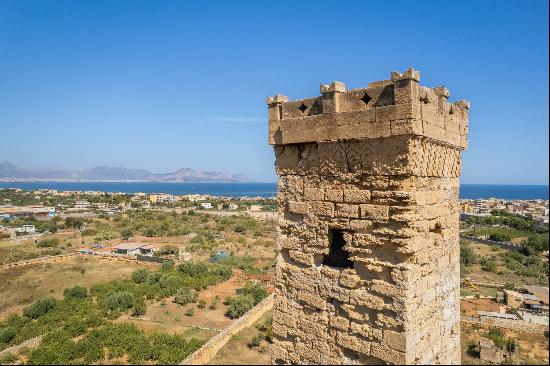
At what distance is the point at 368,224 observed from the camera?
4566 mm

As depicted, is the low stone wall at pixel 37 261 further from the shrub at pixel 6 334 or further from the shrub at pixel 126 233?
the shrub at pixel 6 334

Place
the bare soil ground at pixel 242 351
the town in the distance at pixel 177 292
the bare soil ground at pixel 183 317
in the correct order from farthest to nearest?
1. the bare soil ground at pixel 183 317
2. the town in the distance at pixel 177 292
3. the bare soil ground at pixel 242 351

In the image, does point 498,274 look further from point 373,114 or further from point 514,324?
point 373,114

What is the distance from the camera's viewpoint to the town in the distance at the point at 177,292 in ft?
48.7

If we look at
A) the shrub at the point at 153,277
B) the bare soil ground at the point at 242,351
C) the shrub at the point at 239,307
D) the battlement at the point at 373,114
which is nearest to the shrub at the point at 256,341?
the bare soil ground at the point at 242,351

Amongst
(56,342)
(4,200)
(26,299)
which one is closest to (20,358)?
(56,342)

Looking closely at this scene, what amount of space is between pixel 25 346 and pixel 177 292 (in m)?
8.30

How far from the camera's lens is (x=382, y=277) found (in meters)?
4.49

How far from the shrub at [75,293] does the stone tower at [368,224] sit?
67.7ft

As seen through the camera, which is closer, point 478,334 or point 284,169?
point 284,169

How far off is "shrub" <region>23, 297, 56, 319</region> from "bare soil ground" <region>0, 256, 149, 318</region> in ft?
5.11

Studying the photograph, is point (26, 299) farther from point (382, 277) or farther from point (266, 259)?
point (382, 277)

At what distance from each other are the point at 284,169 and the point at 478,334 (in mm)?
17034

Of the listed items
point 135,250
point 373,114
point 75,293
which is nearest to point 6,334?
point 75,293
